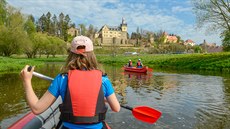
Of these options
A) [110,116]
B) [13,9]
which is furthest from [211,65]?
[13,9]

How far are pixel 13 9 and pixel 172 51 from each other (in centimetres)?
6283

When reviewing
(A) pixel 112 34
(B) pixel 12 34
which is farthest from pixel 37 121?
(A) pixel 112 34

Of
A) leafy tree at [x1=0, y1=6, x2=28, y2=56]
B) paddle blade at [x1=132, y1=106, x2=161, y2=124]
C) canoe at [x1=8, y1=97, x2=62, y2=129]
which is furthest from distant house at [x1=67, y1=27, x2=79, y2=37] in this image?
paddle blade at [x1=132, y1=106, x2=161, y2=124]

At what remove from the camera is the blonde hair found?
2643 millimetres

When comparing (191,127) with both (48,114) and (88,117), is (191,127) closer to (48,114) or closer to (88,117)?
(48,114)

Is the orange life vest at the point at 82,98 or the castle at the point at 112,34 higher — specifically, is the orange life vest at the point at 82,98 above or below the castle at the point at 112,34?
→ below

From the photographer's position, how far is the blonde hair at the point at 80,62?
264cm

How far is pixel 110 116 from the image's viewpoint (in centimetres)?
730

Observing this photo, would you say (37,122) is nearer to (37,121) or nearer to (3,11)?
(37,121)

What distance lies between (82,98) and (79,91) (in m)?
0.07

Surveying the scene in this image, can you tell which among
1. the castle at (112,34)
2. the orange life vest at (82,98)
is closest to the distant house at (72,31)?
the castle at (112,34)

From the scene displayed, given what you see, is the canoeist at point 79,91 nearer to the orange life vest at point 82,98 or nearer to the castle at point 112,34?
the orange life vest at point 82,98

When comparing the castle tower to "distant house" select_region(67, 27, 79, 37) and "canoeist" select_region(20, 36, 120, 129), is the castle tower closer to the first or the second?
"distant house" select_region(67, 27, 79, 37)

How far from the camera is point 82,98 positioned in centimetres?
254
